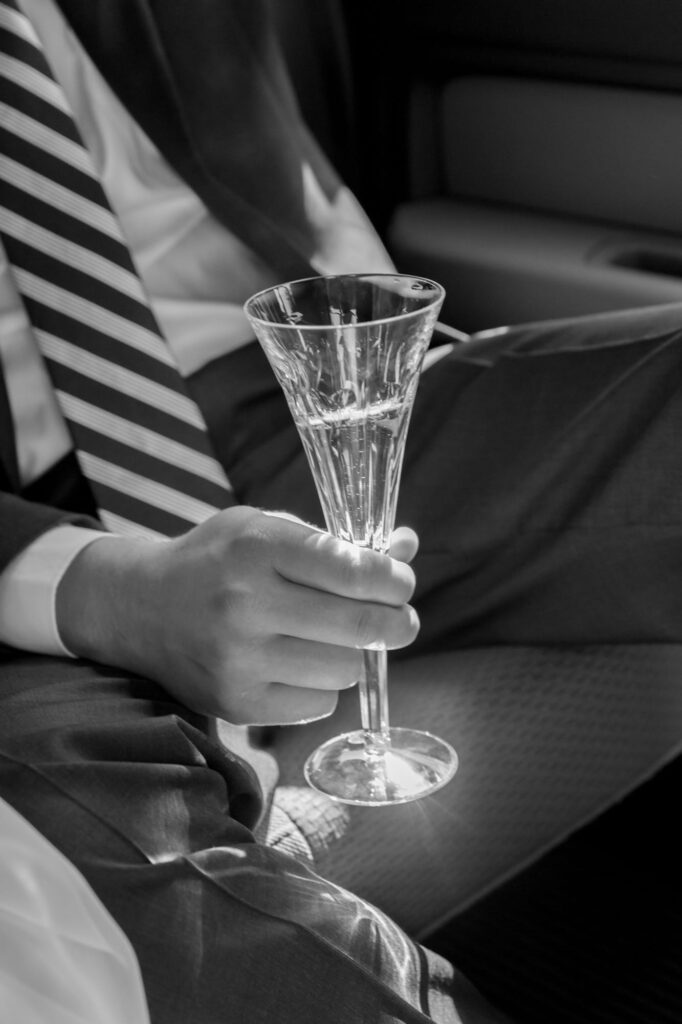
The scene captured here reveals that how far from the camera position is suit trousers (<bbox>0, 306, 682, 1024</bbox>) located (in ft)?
1.99

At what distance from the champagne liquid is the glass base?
14cm

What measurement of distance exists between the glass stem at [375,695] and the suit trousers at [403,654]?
0.09 metres

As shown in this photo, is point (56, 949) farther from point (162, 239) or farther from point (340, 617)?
point (162, 239)

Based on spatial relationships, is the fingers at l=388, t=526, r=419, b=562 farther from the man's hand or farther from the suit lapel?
the suit lapel

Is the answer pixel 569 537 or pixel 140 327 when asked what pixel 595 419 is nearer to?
pixel 569 537

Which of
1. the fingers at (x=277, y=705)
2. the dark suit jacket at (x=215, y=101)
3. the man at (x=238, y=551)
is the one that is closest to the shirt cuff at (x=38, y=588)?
the man at (x=238, y=551)

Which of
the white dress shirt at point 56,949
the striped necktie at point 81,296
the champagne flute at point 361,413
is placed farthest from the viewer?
the striped necktie at point 81,296

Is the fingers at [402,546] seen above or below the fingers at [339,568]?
below

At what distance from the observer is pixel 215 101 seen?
1.04 metres

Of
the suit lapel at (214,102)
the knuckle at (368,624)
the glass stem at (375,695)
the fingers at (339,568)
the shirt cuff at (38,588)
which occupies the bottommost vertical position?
the glass stem at (375,695)

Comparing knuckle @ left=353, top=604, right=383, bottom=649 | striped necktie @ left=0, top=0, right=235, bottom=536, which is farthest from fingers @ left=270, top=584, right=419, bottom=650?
striped necktie @ left=0, top=0, right=235, bottom=536

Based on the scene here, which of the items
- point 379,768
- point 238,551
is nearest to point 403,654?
point 379,768

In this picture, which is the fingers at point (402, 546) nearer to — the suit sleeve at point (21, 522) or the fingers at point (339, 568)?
the fingers at point (339, 568)

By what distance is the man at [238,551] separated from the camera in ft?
2.03
